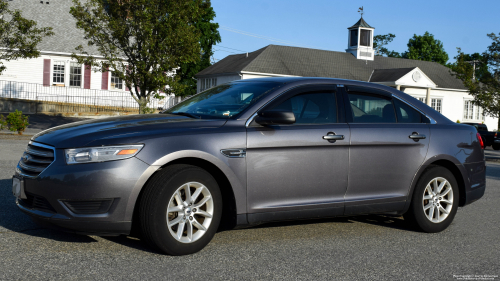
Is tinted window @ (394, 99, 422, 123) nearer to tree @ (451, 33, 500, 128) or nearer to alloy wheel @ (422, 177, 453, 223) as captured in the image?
alloy wheel @ (422, 177, 453, 223)

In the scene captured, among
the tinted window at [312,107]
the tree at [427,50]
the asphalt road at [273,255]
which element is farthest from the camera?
the tree at [427,50]

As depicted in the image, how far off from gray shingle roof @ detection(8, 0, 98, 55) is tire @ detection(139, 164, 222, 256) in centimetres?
3185

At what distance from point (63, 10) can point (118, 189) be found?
36.3 metres

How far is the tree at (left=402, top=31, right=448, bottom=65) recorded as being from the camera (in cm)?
7856

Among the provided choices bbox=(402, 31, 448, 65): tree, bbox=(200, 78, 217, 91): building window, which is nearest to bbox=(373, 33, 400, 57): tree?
bbox=(402, 31, 448, 65): tree

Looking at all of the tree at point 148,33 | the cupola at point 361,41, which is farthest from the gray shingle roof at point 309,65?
the tree at point 148,33

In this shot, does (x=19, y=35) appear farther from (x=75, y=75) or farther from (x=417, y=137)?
(x=417, y=137)

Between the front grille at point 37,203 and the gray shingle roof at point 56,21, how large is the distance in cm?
3146

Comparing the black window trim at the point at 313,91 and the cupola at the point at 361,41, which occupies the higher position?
the cupola at the point at 361,41

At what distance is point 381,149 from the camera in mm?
5715

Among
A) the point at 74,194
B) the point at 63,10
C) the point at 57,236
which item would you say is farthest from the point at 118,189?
the point at 63,10

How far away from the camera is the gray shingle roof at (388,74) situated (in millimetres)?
43062

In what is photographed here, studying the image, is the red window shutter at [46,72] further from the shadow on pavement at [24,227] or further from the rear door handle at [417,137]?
the rear door handle at [417,137]

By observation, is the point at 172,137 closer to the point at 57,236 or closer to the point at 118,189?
the point at 118,189
